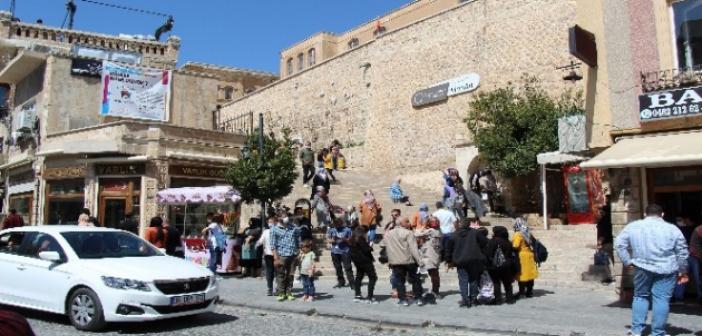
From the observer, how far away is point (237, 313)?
9.66m

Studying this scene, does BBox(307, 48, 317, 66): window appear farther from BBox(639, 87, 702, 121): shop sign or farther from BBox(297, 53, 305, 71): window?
BBox(639, 87, 702, 121): shop sign

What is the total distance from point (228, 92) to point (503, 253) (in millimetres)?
Result: 41285

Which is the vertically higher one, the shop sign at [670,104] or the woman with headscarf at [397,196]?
the shop sign at [670,104]

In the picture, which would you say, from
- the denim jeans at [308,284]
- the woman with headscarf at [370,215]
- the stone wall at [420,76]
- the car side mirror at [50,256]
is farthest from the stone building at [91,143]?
the car side mirror at [50,256]

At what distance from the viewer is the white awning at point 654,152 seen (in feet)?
27.2

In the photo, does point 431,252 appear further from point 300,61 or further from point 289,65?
point 289,65

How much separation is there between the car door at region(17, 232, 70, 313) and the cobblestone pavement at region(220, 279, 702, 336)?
3142mm

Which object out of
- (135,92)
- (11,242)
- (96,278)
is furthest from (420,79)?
(96,278)

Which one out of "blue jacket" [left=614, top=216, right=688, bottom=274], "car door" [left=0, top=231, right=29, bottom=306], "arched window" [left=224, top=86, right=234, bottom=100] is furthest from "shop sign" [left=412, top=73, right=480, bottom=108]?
"arched window" [left=224, top=86, right=234, bottom=100]

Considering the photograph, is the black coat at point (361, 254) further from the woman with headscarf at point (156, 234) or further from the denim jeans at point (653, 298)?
the denim jeans at point (653, 298)

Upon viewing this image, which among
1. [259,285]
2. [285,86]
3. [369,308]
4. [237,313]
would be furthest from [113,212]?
[285,86]

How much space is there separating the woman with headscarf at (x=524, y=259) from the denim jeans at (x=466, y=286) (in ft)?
3.27

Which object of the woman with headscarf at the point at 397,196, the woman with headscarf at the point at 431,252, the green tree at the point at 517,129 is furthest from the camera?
the woman with headscarf at the point at 397,196

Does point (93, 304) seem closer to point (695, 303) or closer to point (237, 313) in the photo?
point (237, 313)
